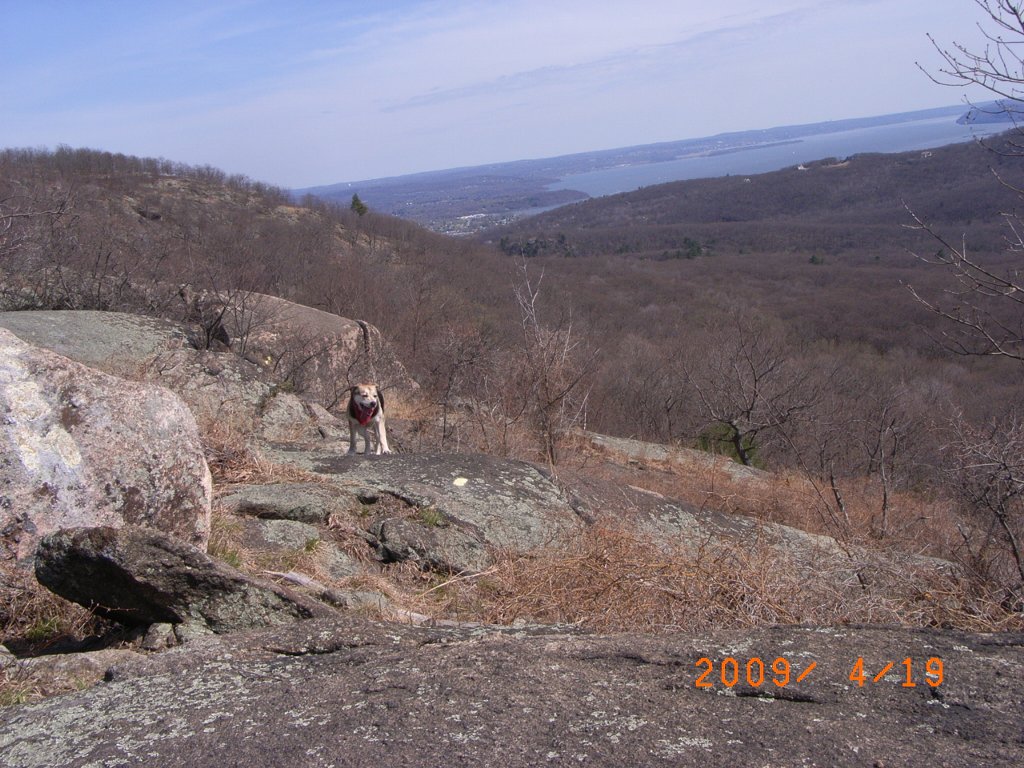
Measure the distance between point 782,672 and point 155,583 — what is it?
2299 millimetres

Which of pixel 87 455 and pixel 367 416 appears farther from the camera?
pixel 367 416

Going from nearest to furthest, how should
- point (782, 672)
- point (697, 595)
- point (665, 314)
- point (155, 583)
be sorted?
1. point (782, 672)
2. point (155, 583)
3. point (697, 595)
4. point (665, 314)

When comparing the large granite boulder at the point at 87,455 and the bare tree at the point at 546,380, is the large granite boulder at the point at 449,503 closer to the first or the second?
the large granite boulder at the point at 87,455

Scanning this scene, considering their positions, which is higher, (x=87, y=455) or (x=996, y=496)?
(x=87, y=455)

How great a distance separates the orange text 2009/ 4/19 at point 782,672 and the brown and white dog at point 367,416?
5.78 meters

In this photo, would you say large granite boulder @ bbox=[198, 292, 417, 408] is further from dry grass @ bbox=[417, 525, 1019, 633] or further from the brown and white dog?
dry grass @ bbox=[417, 525, 1019, 633]

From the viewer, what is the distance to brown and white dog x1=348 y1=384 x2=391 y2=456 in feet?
25.9

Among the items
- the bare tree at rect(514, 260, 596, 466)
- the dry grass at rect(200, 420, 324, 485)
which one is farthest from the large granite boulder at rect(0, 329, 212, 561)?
the bare tree at rect(514, 260, 596, 466)

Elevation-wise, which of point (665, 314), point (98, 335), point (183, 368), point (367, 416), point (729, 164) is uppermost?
point (729, 164)

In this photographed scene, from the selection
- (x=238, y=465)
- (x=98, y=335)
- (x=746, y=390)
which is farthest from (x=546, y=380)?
(x=746, y=390)

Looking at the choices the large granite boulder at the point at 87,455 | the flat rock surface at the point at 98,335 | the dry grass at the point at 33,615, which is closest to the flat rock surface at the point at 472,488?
the large granite boulder at the point at 87,455

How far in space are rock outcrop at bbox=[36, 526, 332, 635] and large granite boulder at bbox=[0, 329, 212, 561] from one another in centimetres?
44

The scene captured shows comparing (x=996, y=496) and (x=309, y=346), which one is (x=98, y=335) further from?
(x=996, y=496)

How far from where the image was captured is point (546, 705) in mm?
2162
